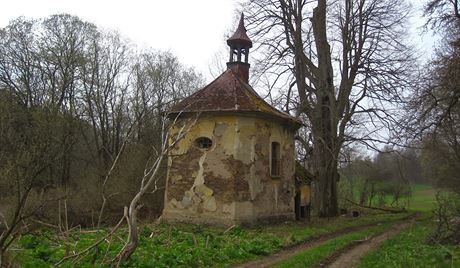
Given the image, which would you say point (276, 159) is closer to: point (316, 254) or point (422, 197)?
point (316, 254)

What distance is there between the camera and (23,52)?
28.9 meters

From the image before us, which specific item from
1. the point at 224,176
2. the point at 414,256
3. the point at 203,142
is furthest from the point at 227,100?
the point at 414,256

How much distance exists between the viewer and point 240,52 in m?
20.8

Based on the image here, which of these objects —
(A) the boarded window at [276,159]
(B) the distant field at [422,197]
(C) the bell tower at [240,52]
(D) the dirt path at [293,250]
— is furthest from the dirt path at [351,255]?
(B) the distant field at [422,197]

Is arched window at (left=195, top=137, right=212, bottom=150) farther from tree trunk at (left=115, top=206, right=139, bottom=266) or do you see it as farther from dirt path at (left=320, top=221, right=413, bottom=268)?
tree trunk at (left=115, top=206, right=139, bottom=266)

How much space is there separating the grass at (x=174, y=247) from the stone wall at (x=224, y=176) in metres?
1.08

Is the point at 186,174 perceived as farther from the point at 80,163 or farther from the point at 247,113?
the point at 80,163

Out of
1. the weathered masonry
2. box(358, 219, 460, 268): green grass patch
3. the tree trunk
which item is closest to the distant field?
the weathered masonry

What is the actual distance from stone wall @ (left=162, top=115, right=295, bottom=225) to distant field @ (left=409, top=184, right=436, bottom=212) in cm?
2684

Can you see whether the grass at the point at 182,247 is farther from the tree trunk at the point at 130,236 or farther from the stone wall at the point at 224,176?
the stone wall at the point at 224,176

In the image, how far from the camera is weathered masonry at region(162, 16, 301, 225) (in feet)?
54.7

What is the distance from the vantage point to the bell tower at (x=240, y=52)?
20.4 m

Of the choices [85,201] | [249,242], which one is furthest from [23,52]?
[249,242]

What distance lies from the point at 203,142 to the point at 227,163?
139cm
